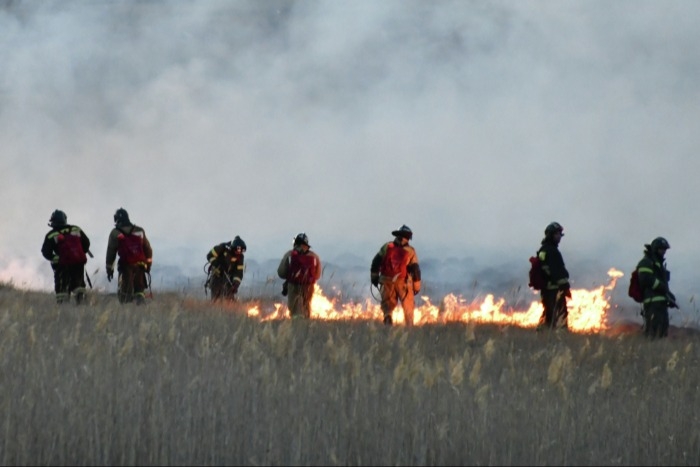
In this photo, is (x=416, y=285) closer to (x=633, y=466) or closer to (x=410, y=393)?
(x=410, y=393)

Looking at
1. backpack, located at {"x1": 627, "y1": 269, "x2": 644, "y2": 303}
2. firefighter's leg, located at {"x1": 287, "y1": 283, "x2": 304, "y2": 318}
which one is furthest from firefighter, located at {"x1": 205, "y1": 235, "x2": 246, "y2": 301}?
backpack, located at {"x1": 627, "y1": 269, "x2": 644, "y2": 303}

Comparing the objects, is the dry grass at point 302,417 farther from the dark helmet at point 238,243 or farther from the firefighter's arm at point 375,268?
the dark helmet at point 238,243

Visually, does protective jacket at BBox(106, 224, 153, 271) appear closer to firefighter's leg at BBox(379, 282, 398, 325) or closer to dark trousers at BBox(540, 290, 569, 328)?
firefighter's leg at BBox(379, 282, 398, 325)

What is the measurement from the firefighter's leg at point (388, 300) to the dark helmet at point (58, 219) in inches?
211

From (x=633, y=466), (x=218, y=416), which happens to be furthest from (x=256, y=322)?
(x=633, y=466)

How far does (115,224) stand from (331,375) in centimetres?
933

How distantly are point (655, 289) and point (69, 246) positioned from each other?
936cm

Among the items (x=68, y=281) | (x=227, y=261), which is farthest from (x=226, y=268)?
(x=68, y=281)

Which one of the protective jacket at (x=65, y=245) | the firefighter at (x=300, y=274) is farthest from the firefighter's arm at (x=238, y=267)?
the protective jacket at (x=65, y=245)

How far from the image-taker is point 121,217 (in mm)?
16812

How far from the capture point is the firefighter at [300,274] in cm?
1716

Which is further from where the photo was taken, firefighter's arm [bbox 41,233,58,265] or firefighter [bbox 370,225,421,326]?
firefighter's arm [bbox 41,233,58,265]

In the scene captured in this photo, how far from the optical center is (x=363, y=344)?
488 inches

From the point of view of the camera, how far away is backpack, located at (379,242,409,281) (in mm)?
16312
